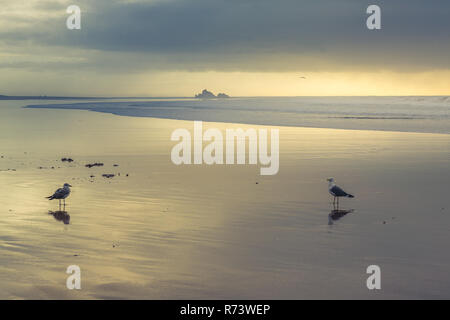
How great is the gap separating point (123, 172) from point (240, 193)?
6254mm

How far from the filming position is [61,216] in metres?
13.8

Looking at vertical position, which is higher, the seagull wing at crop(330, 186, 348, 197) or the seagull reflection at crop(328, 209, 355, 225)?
the seagull wing at crop(330, 186, 348, 197)

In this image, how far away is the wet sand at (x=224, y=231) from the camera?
893cm

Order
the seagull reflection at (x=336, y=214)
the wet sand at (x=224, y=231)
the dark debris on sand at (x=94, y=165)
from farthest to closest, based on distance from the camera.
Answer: the dark debris on sand at (x=94, y=165) → the seagull reflection at (x=336, y=214) → the wet sand at (x=224, y=231)

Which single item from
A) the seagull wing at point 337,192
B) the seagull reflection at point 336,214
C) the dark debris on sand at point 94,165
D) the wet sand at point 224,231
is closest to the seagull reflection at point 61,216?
the wet sand at point 224,231

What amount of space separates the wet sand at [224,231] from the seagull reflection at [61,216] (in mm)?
176

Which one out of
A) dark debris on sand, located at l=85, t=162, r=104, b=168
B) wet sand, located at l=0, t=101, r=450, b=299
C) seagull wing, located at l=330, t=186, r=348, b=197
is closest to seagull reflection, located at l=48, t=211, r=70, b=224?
wet sand, located at l=0, t=101, r=450, b=299

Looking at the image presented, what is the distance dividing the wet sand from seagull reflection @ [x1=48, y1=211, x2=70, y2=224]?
0.18 meters

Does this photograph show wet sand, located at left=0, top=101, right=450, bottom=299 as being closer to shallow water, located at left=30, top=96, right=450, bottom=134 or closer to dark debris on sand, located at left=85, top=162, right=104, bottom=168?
dark debris on sand, located at left=85, top=162, right=104, bottom=168

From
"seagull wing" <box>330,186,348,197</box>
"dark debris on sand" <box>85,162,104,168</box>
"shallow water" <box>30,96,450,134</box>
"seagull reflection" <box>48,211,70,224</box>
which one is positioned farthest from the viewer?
"shallow water" <box>30,96,450,134</box>

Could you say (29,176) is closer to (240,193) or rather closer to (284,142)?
(240,193)

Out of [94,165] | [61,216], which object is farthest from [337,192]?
[94,165]

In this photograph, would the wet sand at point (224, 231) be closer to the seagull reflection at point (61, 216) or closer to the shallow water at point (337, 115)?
the seagull reflection at point (61, 216)

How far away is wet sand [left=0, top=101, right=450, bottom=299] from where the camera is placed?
29.3 ft
